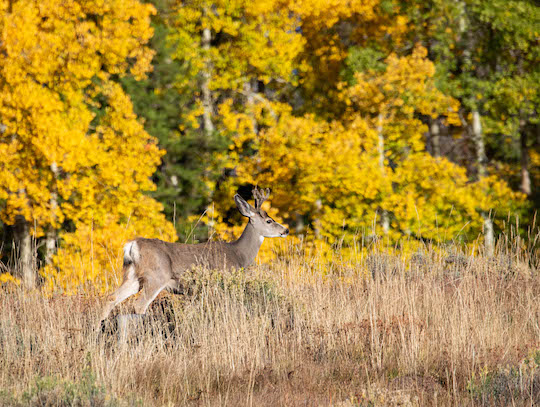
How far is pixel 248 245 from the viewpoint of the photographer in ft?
35.9

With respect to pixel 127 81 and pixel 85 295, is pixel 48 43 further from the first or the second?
pixel 85 295

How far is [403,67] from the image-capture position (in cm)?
2323

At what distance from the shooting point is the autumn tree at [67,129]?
56.5 feet

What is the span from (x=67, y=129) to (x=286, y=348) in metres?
12.2

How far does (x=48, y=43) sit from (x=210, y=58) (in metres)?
8.80

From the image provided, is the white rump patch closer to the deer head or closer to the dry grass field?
the dry grass field

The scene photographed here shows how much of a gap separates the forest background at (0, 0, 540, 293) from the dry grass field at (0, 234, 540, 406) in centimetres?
1103

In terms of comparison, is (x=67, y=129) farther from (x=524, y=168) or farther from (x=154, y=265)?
(x=524, y=168)

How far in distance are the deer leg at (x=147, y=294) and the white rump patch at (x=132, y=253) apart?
0.32 m

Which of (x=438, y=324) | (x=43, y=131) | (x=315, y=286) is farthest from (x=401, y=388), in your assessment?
(x=43, y=131)

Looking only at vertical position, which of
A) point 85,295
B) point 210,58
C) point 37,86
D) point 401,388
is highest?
point 210,58

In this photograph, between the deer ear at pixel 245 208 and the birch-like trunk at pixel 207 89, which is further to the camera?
the birch-like trunk at pixel 207 89

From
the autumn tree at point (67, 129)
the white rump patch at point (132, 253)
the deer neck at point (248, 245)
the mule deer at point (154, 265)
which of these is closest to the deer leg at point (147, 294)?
the mule deer at point (154, 265)

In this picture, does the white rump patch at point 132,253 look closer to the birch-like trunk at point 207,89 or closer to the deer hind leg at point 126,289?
the deer hind leg at point 126,289
